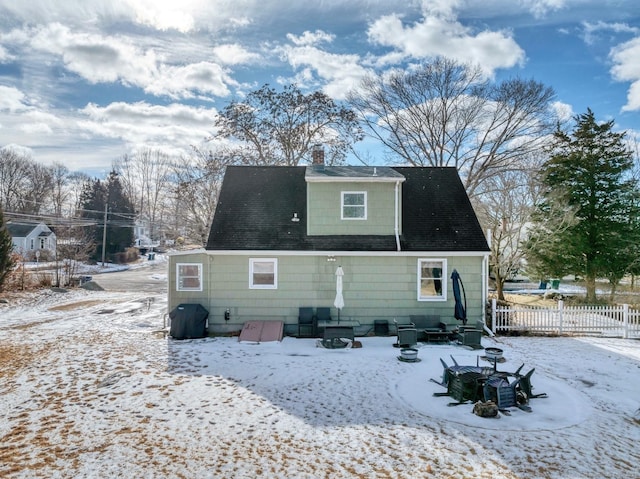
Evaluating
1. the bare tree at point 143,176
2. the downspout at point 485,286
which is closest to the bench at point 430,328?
the downspout at point 485,286

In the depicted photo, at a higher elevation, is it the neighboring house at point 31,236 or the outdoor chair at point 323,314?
the neighboring house at point 31,236

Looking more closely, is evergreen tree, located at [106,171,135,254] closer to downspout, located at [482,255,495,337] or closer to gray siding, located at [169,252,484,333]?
gray siding, located at [169,252,484,333]

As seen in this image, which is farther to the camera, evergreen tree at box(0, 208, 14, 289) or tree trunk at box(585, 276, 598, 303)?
tree trunk at box(585, 276, 598, 303)

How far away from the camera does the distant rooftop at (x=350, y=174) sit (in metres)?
13.2

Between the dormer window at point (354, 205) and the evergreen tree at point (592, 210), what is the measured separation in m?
11.6

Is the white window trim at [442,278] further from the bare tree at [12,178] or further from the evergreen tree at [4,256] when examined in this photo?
the bare tree at [12,178]

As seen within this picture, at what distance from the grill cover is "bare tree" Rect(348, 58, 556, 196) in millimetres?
19325

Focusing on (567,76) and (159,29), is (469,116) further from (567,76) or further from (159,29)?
(159,29)

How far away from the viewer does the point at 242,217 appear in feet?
46.1

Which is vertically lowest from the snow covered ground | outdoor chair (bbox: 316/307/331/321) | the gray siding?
the snow covered ground

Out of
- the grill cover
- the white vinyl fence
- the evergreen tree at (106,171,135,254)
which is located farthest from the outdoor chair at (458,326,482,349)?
the evergreen tree at (106,171,135,254)

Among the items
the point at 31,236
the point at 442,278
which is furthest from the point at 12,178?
the point at 442,278

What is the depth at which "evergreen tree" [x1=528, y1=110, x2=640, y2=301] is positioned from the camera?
62.8 feet

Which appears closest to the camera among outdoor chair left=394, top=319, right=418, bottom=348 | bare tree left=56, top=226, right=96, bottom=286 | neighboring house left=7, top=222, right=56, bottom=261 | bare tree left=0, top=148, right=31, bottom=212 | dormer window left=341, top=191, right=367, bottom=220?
outdoor chair left=394, top=319, right=418, bottom=348
